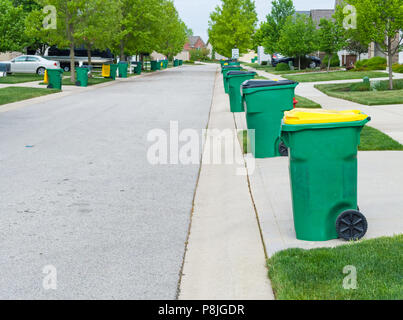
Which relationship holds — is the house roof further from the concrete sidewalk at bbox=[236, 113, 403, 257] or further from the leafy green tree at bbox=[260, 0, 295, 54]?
the concrete sidewalk at bbox=[236, 113, 403, 257]

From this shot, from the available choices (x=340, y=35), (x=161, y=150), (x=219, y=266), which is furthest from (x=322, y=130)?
(x=340, y=35)

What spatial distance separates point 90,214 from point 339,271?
3.05 m

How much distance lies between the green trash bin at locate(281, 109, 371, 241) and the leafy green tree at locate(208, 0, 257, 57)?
5342cm

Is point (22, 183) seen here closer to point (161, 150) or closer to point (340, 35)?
point (161, 150)

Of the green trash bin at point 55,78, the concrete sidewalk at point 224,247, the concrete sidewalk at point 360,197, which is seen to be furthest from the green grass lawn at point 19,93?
the concrete sidewalk at point 224,247

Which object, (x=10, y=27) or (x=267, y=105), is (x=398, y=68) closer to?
(x=10, y=27)

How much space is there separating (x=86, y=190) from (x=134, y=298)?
3.59 meters

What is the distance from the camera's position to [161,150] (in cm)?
1067

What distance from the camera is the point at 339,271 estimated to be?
14.6ft

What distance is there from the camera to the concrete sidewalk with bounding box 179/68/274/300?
4371 mm

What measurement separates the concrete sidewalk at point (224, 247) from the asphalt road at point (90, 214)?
0.47 ft

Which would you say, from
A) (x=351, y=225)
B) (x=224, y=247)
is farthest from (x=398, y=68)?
(x=224, y=247)

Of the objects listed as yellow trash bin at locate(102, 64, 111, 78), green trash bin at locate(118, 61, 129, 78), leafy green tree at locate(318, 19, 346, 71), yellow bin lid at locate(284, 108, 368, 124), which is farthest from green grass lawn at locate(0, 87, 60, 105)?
leafy green tree at locate(318, 19, 346, 71)

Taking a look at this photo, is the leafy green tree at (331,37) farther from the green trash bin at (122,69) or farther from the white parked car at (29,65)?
the white parked car at (29,65)
